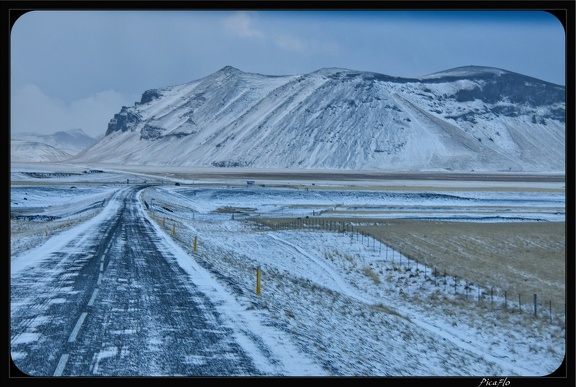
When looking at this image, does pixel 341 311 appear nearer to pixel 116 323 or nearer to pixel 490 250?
pixel 116 323

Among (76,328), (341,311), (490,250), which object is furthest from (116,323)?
(490,250)

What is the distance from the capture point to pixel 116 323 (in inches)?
465

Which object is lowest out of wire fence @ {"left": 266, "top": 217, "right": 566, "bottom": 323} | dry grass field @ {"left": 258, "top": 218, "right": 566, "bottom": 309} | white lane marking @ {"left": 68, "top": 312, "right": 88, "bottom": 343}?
wire fence @ {"left": 266, "top": 217, "right": 566, "bottom": 323}

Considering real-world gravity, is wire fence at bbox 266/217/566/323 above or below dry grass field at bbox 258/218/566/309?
below

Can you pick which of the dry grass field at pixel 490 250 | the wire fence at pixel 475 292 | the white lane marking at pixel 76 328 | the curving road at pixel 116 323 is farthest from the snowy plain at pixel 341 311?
the white lane marking at pixel 76 328

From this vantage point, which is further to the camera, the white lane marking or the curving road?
the white lane marking

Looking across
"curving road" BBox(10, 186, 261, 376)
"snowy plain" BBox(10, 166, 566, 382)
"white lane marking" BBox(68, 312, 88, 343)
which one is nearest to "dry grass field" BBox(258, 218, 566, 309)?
"snowy plain" BBox(10, 166, 566, 382)

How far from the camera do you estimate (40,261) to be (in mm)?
20328

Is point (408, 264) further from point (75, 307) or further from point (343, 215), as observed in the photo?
point (343, 215)

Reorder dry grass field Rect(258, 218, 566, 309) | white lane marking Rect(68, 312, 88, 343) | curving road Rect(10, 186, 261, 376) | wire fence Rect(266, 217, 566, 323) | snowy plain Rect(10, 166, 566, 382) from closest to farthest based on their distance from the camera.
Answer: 1. curving road Rect(10, 186, 261, 376)
2. white lane marking Rect(68, 312, 88, 343)
3. snowy plain Rect(10, 166, 566, 382)
4. wire fence Rect(266, 217, 566, 323)
5. dry grass field Rect(258, 218, 566, 309)

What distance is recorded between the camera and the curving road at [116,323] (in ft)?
29.9

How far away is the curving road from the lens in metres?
9.12

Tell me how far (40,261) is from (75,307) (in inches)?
325

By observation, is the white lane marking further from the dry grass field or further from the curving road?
the dry grass field
